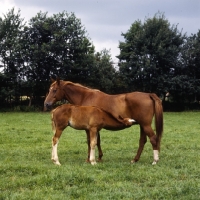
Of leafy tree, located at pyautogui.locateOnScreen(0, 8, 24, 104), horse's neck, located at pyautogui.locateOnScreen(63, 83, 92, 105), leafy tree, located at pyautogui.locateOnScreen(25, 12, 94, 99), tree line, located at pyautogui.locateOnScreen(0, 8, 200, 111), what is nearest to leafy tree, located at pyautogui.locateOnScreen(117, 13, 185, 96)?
tree line, located at pyautogui.locateOnScreen(0, 8, 200, 111)

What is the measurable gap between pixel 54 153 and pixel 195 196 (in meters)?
4.17

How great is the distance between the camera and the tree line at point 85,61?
109ft

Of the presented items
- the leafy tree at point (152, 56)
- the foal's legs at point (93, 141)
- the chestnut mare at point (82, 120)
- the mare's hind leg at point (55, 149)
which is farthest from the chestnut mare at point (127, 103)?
the leafy tree at point (152, 56)

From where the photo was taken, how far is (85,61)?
33906mm

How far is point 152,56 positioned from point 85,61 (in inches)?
273

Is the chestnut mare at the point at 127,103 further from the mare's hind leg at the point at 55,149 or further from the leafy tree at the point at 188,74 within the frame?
the leafy tree at the point at 188,74

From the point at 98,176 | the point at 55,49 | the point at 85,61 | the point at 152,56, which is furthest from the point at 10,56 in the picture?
the point at 98,176

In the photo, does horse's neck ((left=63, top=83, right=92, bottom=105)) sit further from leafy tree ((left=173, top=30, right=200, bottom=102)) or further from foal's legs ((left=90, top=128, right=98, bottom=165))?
leafy tree ((left=173, top=30, right=200, bottom=102))

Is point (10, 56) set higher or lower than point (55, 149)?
higher

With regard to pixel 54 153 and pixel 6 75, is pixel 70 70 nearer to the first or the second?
pixel 6 75

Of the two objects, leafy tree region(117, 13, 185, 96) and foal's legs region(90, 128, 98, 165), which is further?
leafy tree region(117, 13, 185, 96)

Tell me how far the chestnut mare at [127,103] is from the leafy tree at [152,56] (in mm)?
25300

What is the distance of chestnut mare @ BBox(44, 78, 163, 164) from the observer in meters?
9.59

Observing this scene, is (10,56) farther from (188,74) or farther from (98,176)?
(98,176)
